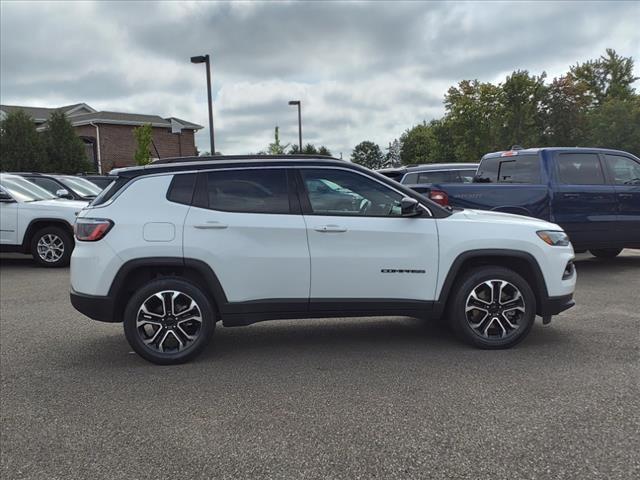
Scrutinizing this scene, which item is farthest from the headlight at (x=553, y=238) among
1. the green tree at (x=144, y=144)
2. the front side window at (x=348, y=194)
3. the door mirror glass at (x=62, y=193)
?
the green tree at (x=144, y=144)

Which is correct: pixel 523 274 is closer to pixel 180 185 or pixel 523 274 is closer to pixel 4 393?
pixel 180 185

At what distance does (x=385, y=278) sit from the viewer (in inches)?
180

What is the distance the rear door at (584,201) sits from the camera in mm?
8188

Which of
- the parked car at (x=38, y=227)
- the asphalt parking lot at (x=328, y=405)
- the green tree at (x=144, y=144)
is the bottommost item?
the asphalt parking lot at (x=328, y=405)

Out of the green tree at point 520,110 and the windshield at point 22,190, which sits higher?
the green tree at point 520,110

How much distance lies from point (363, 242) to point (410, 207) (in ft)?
1.63

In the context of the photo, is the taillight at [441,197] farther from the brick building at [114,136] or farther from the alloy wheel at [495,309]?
the brick building at [114,136]

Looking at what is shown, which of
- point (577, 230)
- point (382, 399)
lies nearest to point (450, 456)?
point (382, 399)

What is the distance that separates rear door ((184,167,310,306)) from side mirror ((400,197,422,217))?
0.86 metres

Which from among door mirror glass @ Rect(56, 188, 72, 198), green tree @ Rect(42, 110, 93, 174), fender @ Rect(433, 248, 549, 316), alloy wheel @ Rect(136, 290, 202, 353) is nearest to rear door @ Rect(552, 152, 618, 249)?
fender @ Rect(433, 248, 549, 316)

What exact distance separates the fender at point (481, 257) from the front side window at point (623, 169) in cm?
484

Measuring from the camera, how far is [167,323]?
14.7 ft

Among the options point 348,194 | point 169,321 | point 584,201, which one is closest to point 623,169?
point 584,201

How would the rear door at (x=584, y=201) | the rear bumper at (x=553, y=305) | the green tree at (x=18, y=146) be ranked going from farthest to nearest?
1. the green tree at (x=18, y=146)
2. the rear door at (x=584, y=201)
3. the rear bumper at (x=553, y=305)
